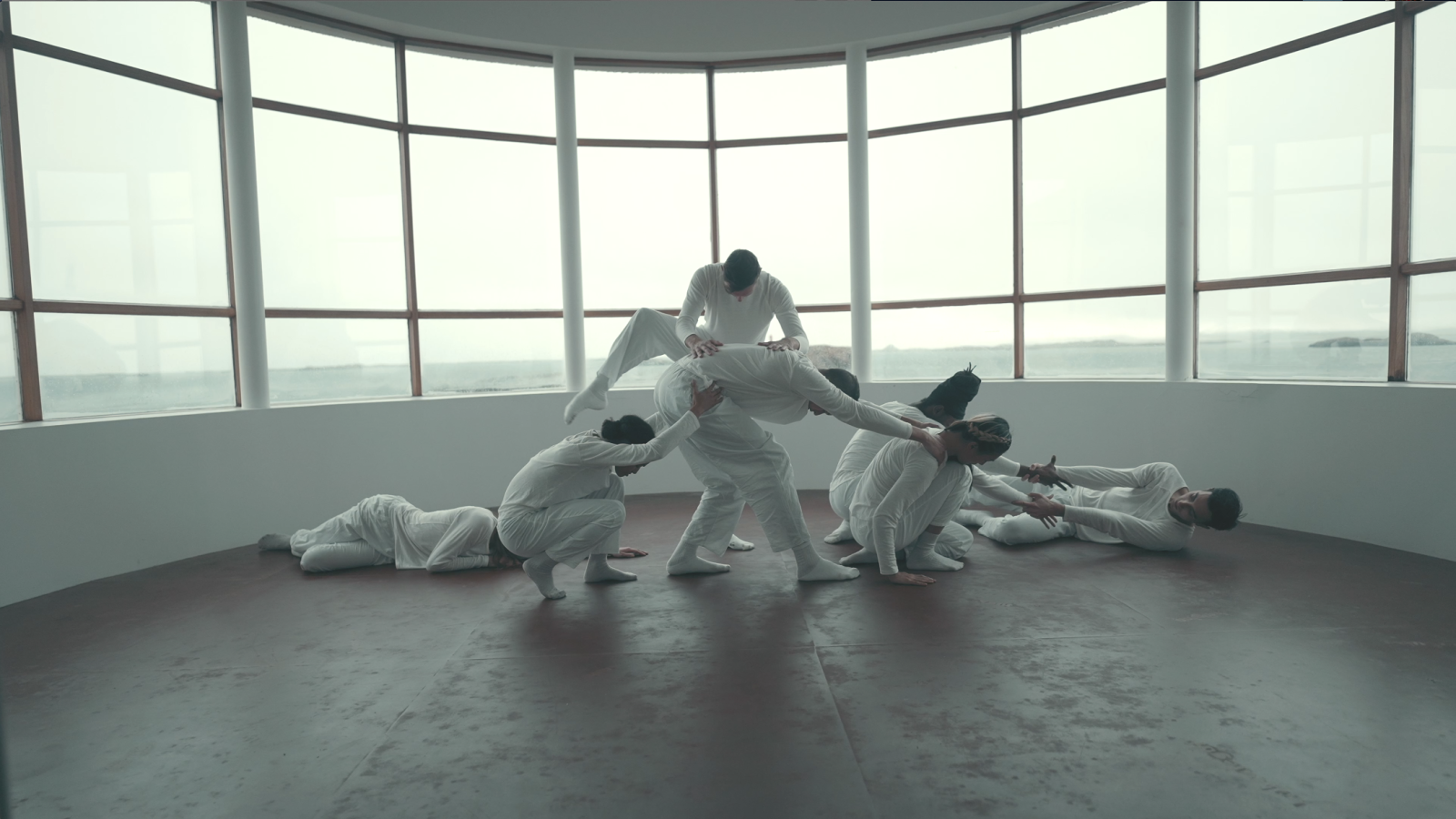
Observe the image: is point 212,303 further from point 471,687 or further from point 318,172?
point 471,687

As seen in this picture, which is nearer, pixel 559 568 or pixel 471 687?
pixel 471 687

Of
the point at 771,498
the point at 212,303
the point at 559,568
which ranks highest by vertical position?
the point at 212,303

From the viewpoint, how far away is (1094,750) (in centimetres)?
240

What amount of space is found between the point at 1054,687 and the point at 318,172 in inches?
246

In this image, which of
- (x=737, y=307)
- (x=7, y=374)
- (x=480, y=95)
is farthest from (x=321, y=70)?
(x=737, y=307)

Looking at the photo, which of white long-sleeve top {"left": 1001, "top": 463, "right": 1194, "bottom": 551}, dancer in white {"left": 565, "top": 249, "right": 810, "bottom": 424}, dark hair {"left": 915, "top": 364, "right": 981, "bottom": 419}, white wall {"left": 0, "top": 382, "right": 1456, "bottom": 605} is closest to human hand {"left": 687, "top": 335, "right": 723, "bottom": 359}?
dancer in white {"left": 565, "top": 249, "right": 810, "bottom": 424}

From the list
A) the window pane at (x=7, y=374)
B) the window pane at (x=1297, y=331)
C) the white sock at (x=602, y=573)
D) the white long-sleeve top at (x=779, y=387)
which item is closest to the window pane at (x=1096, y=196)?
the window pane at (x=1297, y=331)

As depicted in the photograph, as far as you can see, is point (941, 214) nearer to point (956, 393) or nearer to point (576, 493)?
point (956, 393)

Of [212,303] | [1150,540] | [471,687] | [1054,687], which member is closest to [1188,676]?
[1054,687]

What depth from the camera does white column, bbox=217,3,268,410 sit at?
5.80 meters

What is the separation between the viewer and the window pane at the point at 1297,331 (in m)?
5.11

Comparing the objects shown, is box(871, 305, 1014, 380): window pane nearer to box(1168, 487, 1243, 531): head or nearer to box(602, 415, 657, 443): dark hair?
box(1168, 487, 1243, 531): head

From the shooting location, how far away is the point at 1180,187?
20.1ft

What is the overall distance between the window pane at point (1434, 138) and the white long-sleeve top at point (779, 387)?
3402 millimetres
